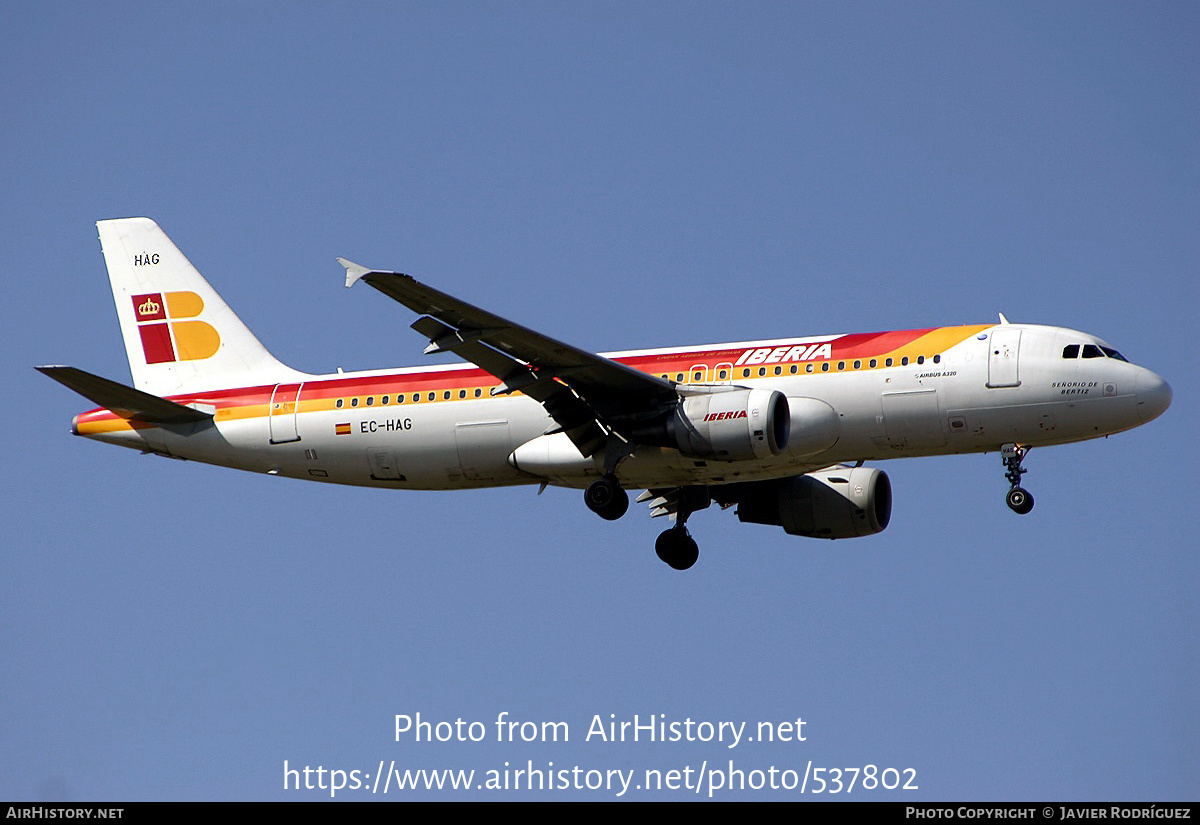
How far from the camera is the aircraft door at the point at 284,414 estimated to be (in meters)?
39.5

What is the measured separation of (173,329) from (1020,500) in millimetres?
21852

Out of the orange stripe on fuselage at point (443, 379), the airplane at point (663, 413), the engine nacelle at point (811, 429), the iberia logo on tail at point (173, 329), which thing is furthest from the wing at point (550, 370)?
the iberia logo on tail at point (173, 329)

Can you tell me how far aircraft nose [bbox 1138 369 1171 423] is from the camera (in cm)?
3581

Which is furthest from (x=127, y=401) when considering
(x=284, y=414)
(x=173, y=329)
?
(x=173, y=329)

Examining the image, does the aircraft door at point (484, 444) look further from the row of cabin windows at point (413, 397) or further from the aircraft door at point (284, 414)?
the aircraft door at point (284, 414)

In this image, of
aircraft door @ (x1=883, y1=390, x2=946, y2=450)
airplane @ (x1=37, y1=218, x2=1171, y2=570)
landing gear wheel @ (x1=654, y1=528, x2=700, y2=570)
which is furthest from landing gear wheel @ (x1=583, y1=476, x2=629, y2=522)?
aircraft door @ (x1=883, y1=390, x2=946, y2=450)

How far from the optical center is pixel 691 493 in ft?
136

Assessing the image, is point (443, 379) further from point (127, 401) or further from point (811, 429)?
point (811, 429)

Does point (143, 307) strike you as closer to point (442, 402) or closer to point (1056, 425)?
point (442, 402)

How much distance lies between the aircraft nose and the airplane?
0.16 ft

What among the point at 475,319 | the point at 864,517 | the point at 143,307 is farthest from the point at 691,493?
the point at 143,307

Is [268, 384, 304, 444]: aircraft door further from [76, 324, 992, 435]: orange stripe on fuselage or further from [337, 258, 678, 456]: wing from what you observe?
[337, 258, 678, 456]: wing

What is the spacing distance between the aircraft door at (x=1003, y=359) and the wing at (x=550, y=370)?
6.90m

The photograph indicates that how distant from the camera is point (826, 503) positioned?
41.3 metres
